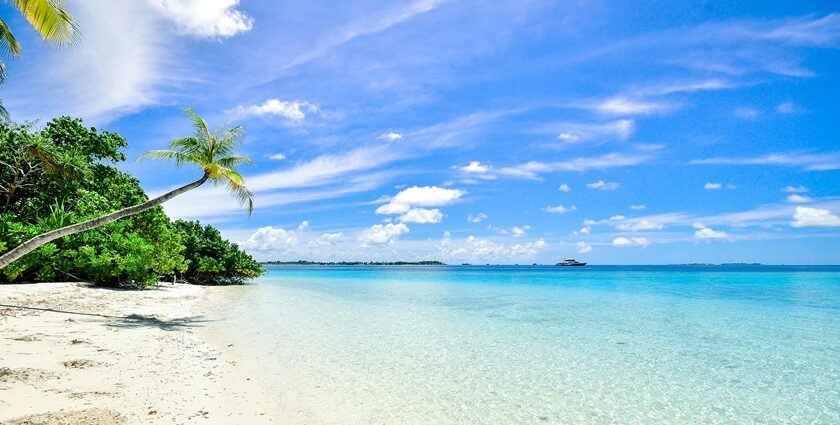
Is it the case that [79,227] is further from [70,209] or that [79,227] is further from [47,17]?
[70,209]

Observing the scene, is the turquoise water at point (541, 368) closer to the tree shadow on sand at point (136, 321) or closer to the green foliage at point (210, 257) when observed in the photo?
the tree shadow on sand at point (136, 321)

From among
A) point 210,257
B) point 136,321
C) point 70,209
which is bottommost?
point 136,321

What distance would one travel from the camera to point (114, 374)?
5.98m

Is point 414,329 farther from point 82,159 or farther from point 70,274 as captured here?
point 82,159

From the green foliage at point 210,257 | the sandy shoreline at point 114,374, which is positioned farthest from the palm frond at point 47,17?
the green foliage at point 210,257

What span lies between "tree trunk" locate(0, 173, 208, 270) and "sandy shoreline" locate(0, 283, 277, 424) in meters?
1.46

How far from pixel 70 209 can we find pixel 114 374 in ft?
50.4

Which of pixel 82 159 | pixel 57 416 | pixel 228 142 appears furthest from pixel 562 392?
pixel 82 159

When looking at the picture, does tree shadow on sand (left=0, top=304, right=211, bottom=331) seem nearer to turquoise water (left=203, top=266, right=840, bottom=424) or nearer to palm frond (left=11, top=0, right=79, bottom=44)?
turquoise water (left=203, top=266, right=840, bottom=424)

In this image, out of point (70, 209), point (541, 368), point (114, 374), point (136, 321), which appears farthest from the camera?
point (70, 209)

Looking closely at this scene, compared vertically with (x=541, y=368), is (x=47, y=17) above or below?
above

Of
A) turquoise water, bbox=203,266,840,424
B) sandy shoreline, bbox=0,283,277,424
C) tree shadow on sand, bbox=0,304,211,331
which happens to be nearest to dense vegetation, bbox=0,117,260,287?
tree shadow on sand, bbox=0,304,211,331

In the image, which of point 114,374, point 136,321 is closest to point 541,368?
point 114,374

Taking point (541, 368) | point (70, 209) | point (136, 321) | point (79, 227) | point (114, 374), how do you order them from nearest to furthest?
point (114, 374) → point (79, 227) → point (541, 368) → point (136, 321) → point (70, 209)
